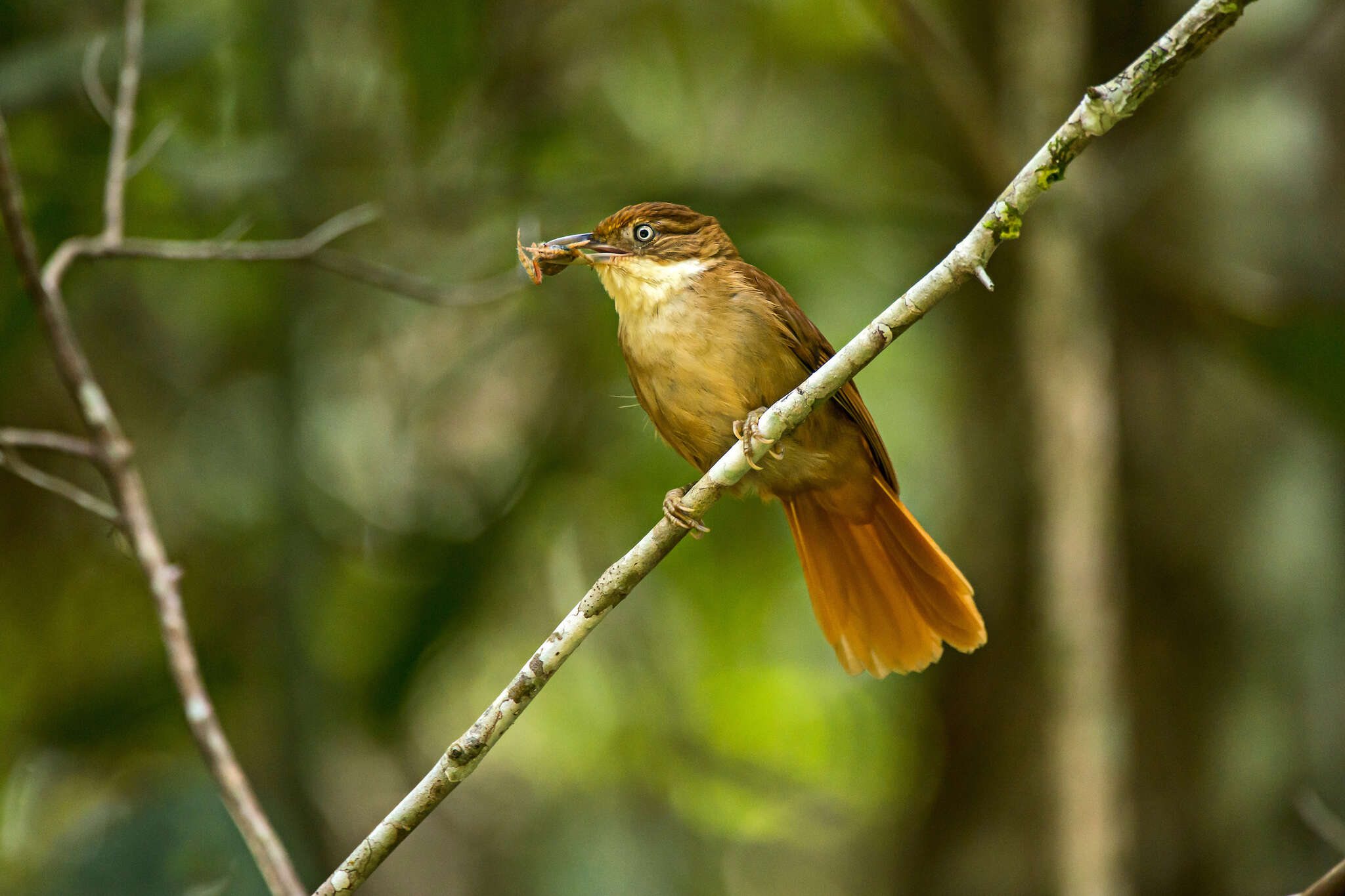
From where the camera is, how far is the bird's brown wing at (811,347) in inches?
129

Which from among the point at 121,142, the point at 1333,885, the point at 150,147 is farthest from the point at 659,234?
the point at 1333,885

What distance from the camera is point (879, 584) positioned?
3443 millimetres

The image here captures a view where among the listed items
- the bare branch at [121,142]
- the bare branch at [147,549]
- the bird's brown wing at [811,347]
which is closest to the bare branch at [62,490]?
the bare branch at [147,549]

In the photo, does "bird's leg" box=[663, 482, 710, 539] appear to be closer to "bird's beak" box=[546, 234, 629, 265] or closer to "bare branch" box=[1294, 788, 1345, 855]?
"bird's beak" box=[546, 234, 629, 265]

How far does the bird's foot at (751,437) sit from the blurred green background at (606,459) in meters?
1.28

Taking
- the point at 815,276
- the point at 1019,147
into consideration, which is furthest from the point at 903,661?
the point at 815,276

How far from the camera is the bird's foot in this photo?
244cm

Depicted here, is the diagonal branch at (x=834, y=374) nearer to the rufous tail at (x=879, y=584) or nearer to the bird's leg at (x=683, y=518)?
the bird's leg at (x=683, y=518)

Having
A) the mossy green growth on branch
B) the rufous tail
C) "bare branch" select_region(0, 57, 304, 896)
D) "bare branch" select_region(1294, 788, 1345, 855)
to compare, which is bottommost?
"bare branch" select_region(1294, 788, 1345, 855)

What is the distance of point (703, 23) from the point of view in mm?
6215

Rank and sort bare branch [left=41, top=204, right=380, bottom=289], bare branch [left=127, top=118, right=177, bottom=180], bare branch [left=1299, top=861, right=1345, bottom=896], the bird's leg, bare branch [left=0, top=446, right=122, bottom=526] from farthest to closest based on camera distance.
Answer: bare branch [left=127, top=118, right=177, bottom=180], bare branch [left=41, top=204, right=380, bottom=289], bare branch [left=0, top=446, right=122, bottom=526], the bird's leg, bare branch [left=1299, top=861, right=1345, bottom=896]

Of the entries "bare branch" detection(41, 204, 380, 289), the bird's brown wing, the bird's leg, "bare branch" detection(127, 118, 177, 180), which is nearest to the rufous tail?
the bird's brown wing

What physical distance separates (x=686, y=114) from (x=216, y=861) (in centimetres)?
425

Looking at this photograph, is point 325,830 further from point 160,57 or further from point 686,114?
point 686,114
